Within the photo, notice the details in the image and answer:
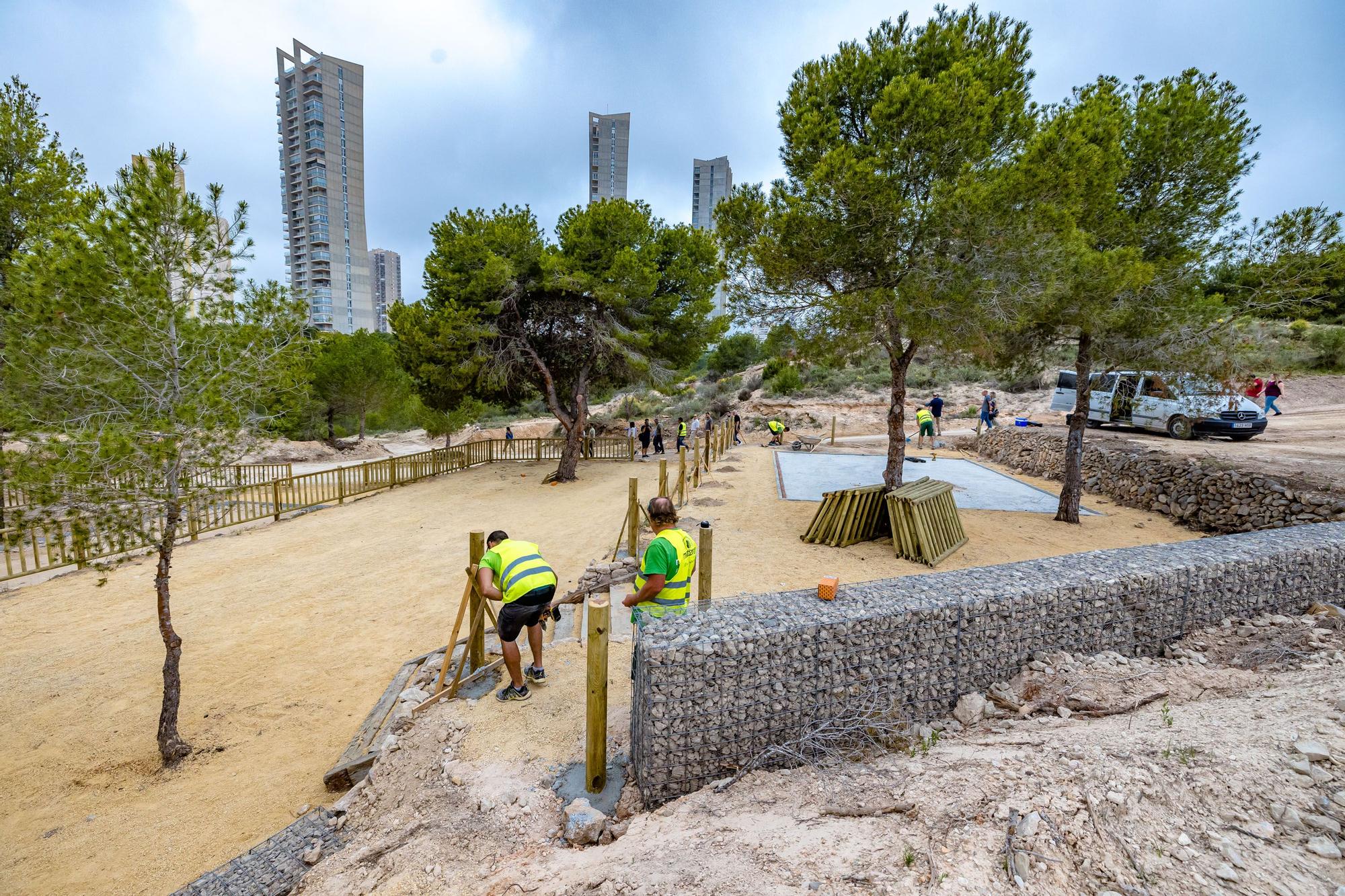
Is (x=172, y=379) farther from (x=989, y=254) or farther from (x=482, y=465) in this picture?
(x=482, y=465)

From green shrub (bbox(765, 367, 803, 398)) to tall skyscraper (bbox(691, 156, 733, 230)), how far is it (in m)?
59.1

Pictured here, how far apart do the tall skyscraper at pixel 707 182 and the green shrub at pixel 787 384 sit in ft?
194

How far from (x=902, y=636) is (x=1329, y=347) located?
33505 millimetres

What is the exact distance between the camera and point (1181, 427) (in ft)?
52.9

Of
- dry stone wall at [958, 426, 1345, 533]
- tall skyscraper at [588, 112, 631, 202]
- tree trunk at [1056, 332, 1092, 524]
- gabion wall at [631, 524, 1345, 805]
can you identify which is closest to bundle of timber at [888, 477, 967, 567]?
tree trunk at [1056, 332, 1092, 524]

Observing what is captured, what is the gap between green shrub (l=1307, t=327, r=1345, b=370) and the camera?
24.0 meters

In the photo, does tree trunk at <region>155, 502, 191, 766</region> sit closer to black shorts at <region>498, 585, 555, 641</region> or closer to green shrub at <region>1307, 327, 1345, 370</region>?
black shorts at <region>498, 585, 555, 641</region>

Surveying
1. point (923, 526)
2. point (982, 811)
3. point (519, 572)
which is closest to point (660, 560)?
point (519, 572)

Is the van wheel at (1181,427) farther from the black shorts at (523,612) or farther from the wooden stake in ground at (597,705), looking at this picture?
the wooden stake in ground at (597,705)

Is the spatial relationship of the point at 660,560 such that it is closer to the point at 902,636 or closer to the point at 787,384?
the point at 902,636

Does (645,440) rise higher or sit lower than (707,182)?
lower

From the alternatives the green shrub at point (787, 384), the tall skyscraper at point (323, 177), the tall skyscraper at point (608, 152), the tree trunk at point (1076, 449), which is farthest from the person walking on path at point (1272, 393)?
the tall skyscraper at point (608, 152)

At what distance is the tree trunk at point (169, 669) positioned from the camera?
513 cm

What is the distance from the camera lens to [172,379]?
5.13 m
